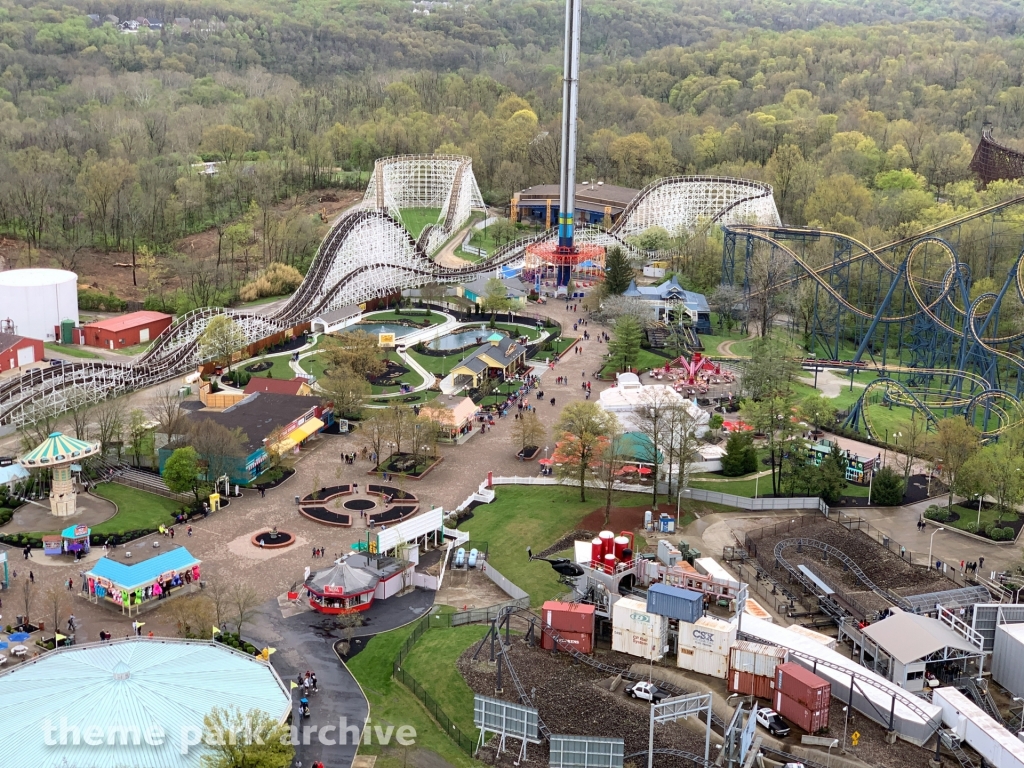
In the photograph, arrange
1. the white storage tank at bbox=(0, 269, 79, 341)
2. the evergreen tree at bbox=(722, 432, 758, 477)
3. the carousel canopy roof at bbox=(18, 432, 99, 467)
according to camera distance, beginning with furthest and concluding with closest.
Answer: the white storage tank at bbox=(0, 269, 79, 341) → the evergreen tree at bbox=(722, 432, 758, 477) → the carousel canopy roof at bbox=(18, 432, 99, 467)

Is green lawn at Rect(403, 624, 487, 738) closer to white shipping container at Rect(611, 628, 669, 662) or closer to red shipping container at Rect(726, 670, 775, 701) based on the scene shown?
white shipping container at Rect(611, 628, 669, 662)

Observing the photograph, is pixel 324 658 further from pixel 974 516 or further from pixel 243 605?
pixel 974 516

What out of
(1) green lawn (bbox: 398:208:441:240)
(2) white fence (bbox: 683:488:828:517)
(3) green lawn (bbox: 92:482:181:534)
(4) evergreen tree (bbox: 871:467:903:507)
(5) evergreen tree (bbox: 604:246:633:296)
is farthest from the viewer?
(1) green lawn (bbox: 398:208:441:240)

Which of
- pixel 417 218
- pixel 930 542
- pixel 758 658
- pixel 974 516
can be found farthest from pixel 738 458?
pixel 417 218

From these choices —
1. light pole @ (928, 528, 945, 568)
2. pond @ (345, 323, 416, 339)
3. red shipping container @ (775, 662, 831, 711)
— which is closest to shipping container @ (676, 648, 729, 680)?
red shipping container @ (775, 662, 831, 711)

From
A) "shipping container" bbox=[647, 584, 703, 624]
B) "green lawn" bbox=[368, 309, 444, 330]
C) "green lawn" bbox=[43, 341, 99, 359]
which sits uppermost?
"shipping container" bbox=[647, 584, 703, 624]

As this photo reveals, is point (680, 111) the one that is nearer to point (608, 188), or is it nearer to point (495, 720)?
point (608, 188)
